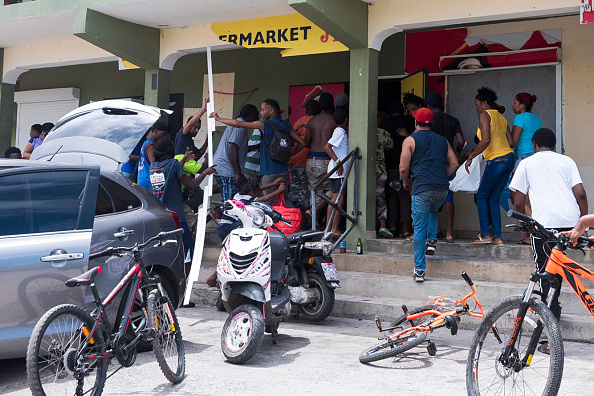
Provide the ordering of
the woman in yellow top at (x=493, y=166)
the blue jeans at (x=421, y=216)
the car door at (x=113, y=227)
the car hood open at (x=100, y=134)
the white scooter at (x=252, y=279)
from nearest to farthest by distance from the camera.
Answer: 1. the car door at (x=113, y=227)
2. the white scooter at (x=252, y=279)
3. the car hood open at (x=100, y=134)
4. the blue jeans at (x=421, y=216)
5. the woman in yellow top at (x=493, y=166)

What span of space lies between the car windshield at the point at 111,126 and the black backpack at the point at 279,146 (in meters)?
2.20

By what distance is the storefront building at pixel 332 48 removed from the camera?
8836 mm

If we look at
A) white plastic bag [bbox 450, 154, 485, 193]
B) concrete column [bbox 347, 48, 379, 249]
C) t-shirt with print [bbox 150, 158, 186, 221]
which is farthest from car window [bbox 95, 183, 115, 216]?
white plastic bag [bbox 450, 154, 485, 193]

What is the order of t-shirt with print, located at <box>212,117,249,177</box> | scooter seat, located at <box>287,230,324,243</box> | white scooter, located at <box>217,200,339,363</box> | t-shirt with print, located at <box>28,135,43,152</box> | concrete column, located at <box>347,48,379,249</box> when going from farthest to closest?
t-shirt with print, located at <box>28,135,43,152</box> < t-shirt with print, located at <box>212,117,249,177</box> < concrete column, located at <box>347,48,379,249</box> < scooter seat, located at <box>287,230,324,243</box> < white scooter, located at <box>217,200,339,363</box>

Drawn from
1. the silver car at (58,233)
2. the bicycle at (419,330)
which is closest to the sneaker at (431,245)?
the bicycle at (419,330)

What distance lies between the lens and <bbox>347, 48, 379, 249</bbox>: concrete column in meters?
9.01

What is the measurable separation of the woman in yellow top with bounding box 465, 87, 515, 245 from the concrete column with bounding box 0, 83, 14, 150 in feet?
27.8

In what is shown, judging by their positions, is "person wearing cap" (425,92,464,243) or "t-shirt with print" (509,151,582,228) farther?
"person wearing cap" (425,92,464,243)

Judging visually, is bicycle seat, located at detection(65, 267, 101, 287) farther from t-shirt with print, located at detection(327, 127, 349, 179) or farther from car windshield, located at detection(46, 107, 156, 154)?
t-shirt with print, located at detection(327, 127, 349, 179)

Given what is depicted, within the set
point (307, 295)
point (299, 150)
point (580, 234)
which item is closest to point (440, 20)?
point (299, 150)

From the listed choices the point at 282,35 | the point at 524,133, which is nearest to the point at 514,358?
the point at 524,133

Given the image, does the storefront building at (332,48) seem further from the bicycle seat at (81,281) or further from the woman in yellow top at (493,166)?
the bicycle seat at (81,281)

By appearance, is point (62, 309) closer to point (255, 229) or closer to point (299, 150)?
point (255, 229)

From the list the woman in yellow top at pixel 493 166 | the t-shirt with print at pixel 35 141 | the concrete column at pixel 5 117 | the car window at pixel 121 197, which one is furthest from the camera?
the concrete column at pixel 5 117
